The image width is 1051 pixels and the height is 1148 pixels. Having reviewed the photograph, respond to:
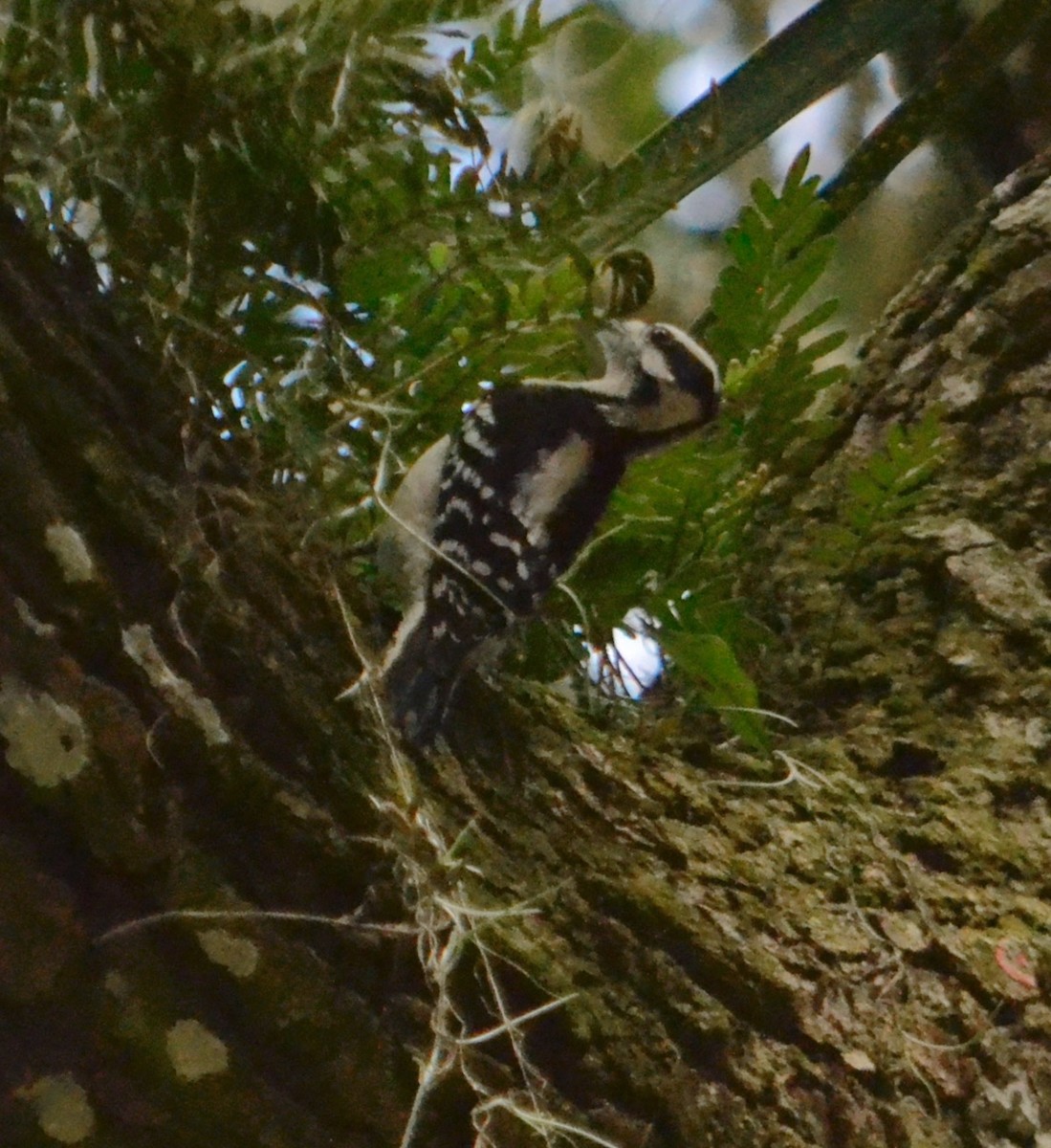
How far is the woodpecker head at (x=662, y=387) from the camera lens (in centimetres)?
140

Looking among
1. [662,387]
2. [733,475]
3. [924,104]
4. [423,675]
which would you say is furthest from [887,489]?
[924,104]

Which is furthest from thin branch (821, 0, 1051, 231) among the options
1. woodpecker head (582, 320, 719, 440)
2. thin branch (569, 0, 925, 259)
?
woodpecker head (582, 320, 719, 440)

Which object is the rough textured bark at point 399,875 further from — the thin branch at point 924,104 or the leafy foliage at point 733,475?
the thin branch at point 924,104

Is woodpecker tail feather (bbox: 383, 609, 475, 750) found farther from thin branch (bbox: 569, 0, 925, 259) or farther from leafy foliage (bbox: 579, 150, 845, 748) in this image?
thin branch (bbox: 569, 0, 925, 259)

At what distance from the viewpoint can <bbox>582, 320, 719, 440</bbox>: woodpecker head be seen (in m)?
1.40

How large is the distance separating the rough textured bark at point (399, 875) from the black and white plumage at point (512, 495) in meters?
0.08

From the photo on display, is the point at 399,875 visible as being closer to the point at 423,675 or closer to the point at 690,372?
the point at 423,675

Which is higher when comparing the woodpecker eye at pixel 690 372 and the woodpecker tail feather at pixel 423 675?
the woodpecker eye at pixel 690 372

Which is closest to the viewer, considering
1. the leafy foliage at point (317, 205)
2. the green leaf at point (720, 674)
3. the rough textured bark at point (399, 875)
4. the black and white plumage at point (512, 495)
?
the rough textured bark at point (399, 875)

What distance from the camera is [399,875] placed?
0.71 m

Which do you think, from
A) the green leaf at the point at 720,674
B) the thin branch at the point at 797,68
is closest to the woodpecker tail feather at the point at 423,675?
the green leaf at the point at 720,674

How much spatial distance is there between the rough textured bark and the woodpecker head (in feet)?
0.90

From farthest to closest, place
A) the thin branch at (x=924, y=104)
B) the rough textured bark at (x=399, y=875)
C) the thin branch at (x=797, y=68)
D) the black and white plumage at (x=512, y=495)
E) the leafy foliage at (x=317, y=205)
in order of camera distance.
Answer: the thin branch at (x=924, y=104)
the thin branch at (x=797, y=68)
the black and white plumage at (x=512, y=495)
the leafy foliage at (x=317, y=205)
the rough textured bark at (x=399, y=875)

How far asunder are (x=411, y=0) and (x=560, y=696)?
672mm
